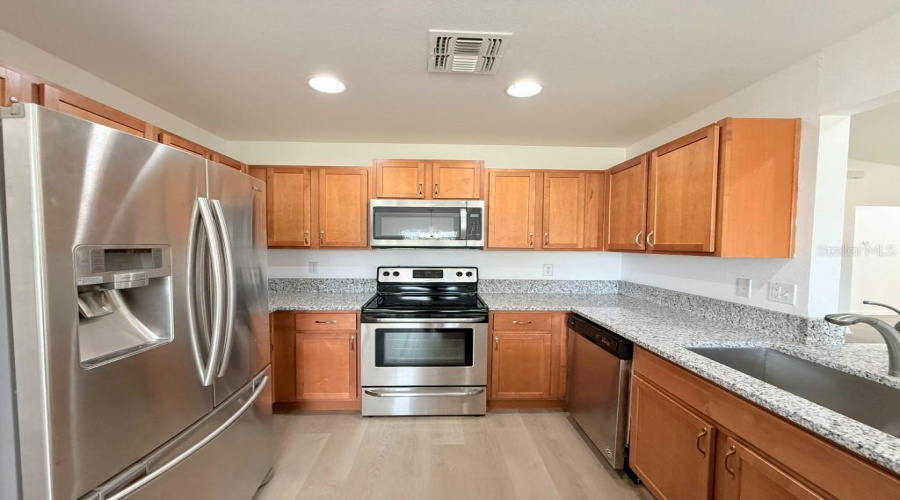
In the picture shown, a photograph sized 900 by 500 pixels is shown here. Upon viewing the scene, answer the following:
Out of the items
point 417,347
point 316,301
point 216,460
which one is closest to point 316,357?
point 316,301

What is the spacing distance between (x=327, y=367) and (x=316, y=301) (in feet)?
1.78

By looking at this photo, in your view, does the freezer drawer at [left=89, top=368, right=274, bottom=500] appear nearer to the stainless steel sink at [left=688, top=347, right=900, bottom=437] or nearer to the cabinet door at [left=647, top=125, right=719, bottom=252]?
the stainless steel sink at [left=688, top=347, right=900, bottom=437]

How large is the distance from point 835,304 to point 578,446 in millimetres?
1603

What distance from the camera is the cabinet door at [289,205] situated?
105 inches

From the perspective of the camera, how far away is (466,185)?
106 inches

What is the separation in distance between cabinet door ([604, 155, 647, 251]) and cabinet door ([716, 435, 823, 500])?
1355 millimetres

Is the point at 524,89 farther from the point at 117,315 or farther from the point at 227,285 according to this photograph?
the point at 117,315

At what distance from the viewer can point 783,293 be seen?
1627 mm

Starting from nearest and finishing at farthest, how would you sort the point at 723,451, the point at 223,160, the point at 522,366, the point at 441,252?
Result: the point at 723,451, the point at 223,160, the point at 522,366, the point at 441,252

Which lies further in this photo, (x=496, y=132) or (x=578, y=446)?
(x=496, y=132)

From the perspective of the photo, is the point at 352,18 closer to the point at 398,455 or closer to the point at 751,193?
the point at 751,193

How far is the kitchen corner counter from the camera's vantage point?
7.88 ft

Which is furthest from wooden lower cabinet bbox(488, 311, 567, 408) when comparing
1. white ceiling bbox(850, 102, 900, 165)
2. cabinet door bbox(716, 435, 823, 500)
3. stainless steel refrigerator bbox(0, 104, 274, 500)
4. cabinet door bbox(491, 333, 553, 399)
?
white ceiling bbox(850, 102, 900, 165)

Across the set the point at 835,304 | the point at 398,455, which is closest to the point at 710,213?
the point at 835,304
